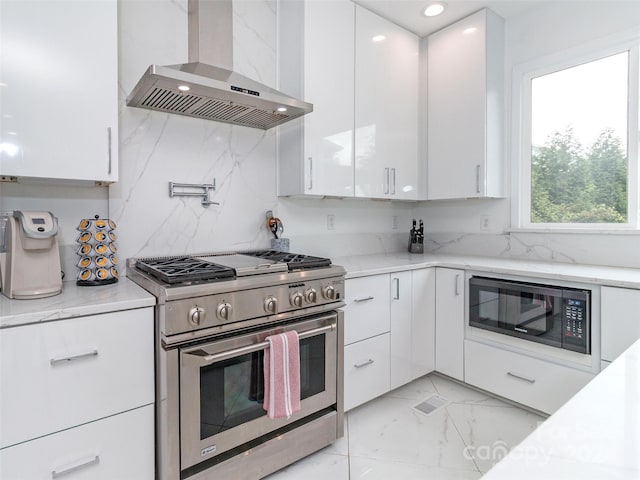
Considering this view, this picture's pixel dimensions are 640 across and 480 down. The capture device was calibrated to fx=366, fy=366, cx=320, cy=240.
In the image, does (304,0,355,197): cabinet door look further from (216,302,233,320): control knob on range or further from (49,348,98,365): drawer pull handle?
(49,348,98,365): drawer pull handle

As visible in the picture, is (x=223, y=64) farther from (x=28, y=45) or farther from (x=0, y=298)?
(x=0, y=298)

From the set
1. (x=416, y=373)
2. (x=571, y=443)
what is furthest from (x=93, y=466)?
(x=416, y=373)

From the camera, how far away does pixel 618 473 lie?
459 millimetres

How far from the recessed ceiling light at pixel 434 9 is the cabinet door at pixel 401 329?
1827mm

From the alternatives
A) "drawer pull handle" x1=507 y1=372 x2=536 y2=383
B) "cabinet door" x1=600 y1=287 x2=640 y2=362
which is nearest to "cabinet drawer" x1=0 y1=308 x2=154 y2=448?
"drawer pull handle" x1=507 y1=372 x2=536 y2=383

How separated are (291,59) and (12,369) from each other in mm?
2104

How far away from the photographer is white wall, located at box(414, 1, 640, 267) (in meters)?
2.26

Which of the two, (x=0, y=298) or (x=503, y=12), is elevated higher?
(x=503, y=12)

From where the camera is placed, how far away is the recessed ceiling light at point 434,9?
2.50 m

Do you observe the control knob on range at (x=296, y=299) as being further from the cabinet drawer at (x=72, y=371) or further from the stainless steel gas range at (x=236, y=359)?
the cabinet drawer at (x=72, y=371)

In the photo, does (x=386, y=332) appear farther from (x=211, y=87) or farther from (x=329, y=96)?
(x=211, y=87)

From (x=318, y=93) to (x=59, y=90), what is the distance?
53.9 inches

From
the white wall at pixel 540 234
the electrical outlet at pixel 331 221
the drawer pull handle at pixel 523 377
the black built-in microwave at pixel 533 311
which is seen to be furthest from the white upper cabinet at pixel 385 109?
the drawer pull handle at pixel 523 377

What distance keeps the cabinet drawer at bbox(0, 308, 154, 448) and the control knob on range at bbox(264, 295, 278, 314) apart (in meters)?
Result: 0.46
